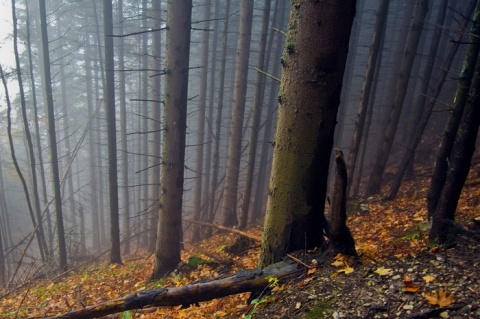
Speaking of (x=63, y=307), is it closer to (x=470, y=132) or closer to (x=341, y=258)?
(x=341, y=258)

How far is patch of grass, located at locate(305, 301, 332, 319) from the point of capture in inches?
104

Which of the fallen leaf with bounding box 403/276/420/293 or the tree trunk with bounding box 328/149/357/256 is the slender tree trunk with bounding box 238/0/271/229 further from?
the fallen leaf with bounding box 403/276/420/293

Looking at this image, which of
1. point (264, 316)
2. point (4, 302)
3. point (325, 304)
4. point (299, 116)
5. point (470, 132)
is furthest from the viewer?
point (4, 302)

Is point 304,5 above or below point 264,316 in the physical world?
above

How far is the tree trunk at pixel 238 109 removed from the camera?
456 inches

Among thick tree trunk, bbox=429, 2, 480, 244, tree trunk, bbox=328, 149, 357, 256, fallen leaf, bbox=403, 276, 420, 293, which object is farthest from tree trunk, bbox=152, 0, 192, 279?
fallen leaf, bbox=403, 276, 420, 293

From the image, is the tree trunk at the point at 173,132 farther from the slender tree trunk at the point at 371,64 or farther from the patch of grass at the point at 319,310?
the slender tree trunk at the point at 371,64

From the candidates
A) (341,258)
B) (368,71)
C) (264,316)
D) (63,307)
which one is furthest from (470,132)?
(63,307)

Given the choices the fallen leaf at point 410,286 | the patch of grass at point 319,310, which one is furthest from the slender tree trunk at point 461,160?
the patch of grass at point 319,310

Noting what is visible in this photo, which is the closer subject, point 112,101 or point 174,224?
point 174,224

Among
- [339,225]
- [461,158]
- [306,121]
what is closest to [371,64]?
[461,158]

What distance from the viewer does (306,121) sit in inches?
126

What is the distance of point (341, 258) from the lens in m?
3.27

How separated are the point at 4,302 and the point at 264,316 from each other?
31.2 feet
